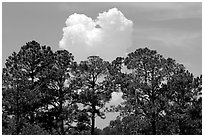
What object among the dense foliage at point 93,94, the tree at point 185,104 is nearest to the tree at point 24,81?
the dense foliage at point 93,94

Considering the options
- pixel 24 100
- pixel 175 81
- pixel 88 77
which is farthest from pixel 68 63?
pixel 175 81

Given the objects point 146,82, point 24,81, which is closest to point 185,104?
point 146,82

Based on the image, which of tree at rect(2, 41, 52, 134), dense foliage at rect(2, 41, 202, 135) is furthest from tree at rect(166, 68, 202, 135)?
tree at rect(2, 41, 52, 134)

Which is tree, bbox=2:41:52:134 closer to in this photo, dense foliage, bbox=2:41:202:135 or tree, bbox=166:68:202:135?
dense foliage, bbox=2:41:202:135

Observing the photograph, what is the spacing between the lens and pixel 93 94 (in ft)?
137

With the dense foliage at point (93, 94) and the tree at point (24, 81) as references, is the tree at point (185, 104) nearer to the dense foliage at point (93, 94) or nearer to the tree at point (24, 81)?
the dense foliage at point (93, 94)

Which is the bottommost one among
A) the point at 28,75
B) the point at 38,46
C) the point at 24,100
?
the point at 24,100

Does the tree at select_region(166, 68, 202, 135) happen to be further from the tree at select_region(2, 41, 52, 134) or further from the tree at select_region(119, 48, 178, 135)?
the tree at select_region(2, 41, 52, 134)

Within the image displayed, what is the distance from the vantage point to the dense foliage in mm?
38031

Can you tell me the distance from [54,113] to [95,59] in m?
5.64

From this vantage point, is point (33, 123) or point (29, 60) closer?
point (33, 123)

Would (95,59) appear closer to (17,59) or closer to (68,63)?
(68,63)

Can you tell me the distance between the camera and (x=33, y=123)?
128 ft

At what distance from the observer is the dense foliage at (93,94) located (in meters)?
38.0
